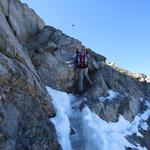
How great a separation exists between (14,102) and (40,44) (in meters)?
10.3

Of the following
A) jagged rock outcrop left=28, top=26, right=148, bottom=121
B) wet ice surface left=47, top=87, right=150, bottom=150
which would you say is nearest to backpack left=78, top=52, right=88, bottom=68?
jagged rock outcrop left=28, top=26, right=148, bottom=121

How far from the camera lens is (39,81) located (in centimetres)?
2264

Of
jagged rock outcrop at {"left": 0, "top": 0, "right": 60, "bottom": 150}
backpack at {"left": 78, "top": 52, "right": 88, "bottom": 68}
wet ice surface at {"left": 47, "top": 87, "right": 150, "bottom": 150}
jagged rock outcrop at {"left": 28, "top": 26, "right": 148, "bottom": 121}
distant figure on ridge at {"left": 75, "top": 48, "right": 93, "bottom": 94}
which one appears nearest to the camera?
jagged rock outcrop at {"left": 0, "top": 0, "right": 60, "bottom": 150}

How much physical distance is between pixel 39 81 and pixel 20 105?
146 inches

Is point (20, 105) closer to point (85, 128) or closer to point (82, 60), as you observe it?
point (85, 128)

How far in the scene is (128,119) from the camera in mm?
26531

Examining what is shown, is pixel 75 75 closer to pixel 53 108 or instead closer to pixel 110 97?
pixel 110 97

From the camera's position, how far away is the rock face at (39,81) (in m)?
18.5

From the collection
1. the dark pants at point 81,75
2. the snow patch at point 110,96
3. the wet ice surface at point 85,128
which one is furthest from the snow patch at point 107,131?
the dark pants at point 81,75

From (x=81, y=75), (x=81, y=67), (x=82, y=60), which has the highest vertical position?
(x=82, y=60)

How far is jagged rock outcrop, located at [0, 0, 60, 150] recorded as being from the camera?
17.6 m

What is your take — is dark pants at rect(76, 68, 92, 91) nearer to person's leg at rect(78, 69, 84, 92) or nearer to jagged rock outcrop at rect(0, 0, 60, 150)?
person's leg at rect(78, 69, 84, 92)

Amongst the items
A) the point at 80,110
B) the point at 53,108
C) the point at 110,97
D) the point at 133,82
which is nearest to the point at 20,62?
the point at 53,108

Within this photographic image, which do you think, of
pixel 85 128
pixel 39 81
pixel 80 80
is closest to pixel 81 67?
pixel 80 80
